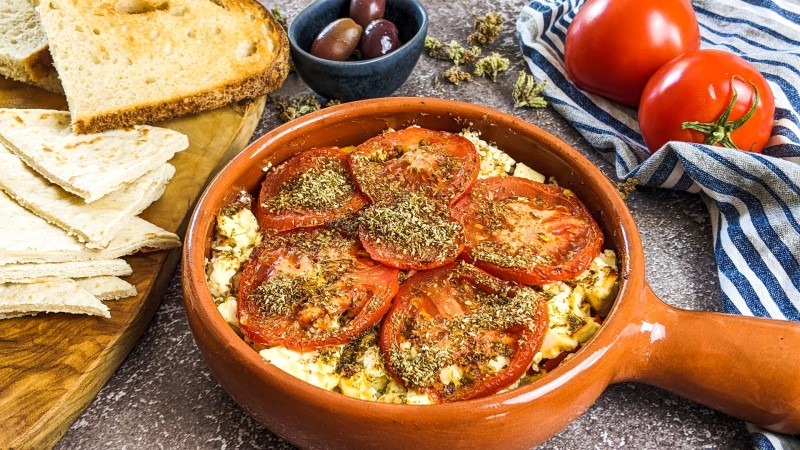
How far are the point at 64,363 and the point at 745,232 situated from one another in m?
2.47

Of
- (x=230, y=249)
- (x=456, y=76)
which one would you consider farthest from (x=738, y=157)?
(x=230, y=249)

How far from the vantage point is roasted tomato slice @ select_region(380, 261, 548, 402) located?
6.42ft

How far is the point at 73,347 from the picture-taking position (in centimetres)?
243

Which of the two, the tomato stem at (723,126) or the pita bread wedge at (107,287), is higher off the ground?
the tomato stem at (723,126)

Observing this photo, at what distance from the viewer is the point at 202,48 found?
132 inches

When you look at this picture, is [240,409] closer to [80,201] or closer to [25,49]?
[80,201]

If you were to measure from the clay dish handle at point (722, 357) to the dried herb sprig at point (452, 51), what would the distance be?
1.94m

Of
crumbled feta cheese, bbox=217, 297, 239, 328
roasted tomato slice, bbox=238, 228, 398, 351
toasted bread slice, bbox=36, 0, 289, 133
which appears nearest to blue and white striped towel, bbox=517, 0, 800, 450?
roasted tomato slice, bbox=238, 228, 398, 351

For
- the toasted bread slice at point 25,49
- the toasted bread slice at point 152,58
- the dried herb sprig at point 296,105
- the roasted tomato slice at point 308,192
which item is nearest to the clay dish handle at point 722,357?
the roasted tomato slice at point 308,192

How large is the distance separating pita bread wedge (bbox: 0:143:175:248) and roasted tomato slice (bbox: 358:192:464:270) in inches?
35.9

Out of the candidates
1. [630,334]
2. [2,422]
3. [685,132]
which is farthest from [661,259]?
[2,422]

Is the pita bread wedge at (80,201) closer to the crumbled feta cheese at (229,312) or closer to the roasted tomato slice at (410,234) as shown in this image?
the crumbled feta cheese at (229,312)

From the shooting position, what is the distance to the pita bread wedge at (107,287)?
8.25 feet

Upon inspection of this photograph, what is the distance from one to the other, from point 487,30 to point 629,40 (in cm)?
81
